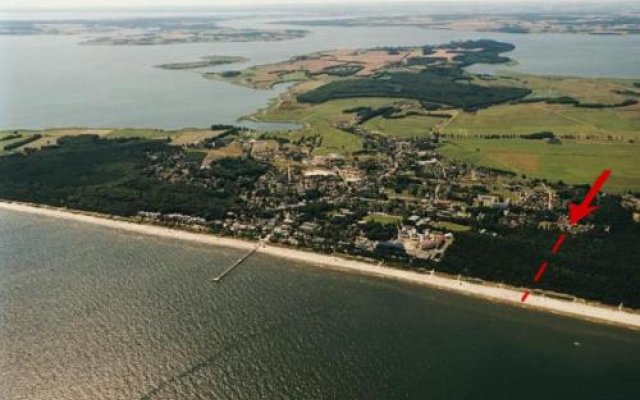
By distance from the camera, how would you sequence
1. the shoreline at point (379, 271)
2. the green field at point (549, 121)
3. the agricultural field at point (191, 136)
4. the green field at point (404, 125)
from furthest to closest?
the green field at point (404, 125), the green field at point (549, 121), the agricultural field at point (191, 136), the shoreline at point (379, 271)

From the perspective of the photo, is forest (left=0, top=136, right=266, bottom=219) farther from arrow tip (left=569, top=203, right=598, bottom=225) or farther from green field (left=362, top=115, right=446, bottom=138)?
arrow tip (left=569, top=203, right=598, bottom=225)

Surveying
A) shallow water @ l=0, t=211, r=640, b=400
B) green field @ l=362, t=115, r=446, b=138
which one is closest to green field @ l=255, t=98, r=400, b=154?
green field @ l=362, t=115, r=446, b=138

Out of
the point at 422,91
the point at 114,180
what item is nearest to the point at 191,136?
the point at 114,180

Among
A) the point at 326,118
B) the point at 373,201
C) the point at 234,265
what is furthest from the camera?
the point at 326,118

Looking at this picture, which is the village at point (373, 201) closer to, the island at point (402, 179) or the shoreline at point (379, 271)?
the island at point (402, 179)

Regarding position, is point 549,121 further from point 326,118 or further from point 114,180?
point 114,180

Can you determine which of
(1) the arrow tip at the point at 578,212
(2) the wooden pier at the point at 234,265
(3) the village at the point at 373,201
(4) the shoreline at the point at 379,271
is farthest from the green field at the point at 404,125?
(2) the wooden pier at the point at 234,265
